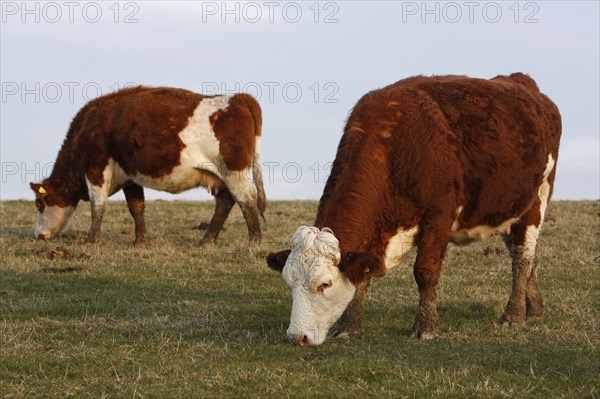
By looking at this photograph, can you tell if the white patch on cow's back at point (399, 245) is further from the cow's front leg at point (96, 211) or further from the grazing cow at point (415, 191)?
the cow's front leg at point (96, 211)

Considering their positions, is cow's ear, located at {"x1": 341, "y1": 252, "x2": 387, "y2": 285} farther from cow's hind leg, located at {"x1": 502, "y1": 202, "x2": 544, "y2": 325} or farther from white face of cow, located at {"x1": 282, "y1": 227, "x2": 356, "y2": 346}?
cow's hind leg, located at {"x1": 502, "y1": 202, "x2": 544, "y2": 325}

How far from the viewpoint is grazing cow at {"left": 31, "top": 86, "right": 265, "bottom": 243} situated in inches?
696

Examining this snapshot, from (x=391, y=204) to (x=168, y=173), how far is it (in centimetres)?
939

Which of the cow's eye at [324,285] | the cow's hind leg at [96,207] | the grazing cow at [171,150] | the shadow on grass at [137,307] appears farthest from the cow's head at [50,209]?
the cow's eye at [324,285]

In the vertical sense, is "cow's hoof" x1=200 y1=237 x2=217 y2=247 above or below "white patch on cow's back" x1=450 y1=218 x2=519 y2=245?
below

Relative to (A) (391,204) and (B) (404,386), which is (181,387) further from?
(A) (391,204)

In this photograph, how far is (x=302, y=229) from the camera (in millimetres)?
8547

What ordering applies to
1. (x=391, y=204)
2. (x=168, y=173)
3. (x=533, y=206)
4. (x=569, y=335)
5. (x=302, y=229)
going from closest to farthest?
(x=302, y=229)
(x=391, y=204)
(x=569, y=335)
(x=533, y=206)
(x=168, y=173)

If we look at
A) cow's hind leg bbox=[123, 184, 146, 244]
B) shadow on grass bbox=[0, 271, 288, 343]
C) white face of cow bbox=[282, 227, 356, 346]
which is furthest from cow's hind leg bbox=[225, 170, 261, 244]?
white face of cow bbox=[282, 227, 356, 346]

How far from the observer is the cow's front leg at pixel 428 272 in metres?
9.30

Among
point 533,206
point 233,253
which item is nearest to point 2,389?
point 533,206

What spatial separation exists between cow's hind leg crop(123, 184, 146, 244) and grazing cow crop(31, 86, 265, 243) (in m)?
0.02

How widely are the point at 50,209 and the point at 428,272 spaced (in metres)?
11.8

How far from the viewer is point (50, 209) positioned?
19.2 m
